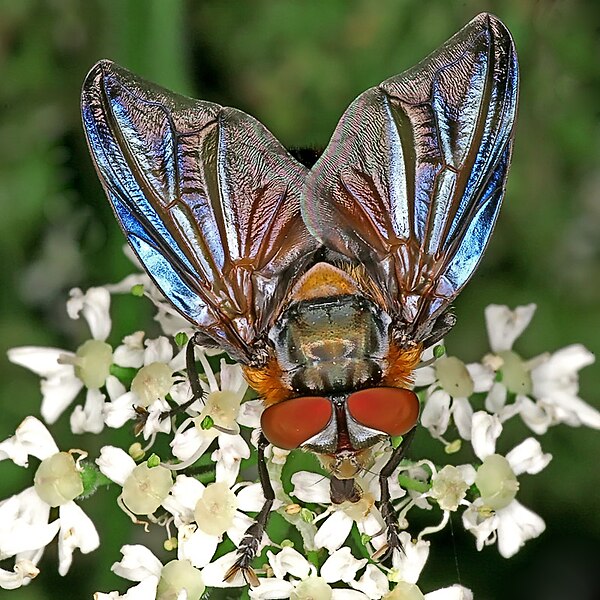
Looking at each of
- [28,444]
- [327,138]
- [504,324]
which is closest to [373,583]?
[28,444]

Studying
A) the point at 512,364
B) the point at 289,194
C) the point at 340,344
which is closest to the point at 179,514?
the point at 340,344

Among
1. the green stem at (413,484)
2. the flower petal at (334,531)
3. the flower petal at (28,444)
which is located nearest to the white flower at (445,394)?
the green stem at (413,484)

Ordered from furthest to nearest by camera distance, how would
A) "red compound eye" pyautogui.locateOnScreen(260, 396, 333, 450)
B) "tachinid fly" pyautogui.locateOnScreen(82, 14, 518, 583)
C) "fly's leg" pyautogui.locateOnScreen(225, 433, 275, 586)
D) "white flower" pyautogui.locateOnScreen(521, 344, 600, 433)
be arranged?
"white flower" pyautogui.locateOnScreen(521, 344, 600, 433)
"fly's leg" pyautogui.locateOnScreen(225, 433, 275, 586)
"tachinid fly" pyautogui.locateOnScreen(82, 14, 518, 583)
"red compound eye" pyautogui.locateOnScreen(260, 396, 333, 450)

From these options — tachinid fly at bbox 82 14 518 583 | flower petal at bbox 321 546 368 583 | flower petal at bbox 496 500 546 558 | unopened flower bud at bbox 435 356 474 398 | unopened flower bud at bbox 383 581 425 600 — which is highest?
tachinid fly at bbox 82 14 518 583

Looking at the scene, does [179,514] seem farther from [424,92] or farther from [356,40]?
[356,40]

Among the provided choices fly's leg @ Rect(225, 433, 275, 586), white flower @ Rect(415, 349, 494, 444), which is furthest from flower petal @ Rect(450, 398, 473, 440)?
fly's leg @ Rect(225, 433, 275, 586)

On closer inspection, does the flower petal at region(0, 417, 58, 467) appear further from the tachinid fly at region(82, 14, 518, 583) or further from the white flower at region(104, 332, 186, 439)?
the tachinid fly at region(82, 14, 518, 583)

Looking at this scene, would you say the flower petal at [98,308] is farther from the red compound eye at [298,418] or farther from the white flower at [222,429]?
the red compound eye at [298,418]
